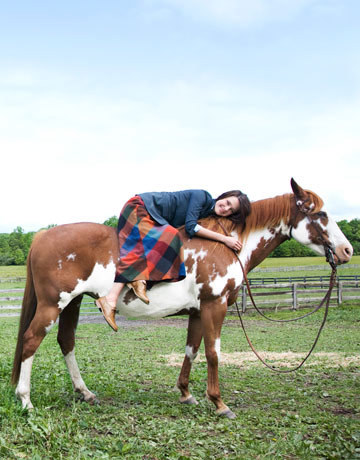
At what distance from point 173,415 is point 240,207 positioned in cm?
250

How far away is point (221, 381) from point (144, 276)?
2.81 m

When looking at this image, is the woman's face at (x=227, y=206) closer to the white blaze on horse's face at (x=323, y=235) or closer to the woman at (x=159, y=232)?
the woman at (x=159, y=232)

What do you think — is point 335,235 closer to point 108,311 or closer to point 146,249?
point 146,249

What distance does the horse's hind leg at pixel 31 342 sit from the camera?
4.63 m

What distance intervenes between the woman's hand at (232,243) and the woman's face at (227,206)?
34 centimetres

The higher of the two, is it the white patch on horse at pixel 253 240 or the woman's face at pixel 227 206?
the woman's face at pixel 227 206

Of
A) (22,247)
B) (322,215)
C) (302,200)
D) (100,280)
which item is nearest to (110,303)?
(100,280)

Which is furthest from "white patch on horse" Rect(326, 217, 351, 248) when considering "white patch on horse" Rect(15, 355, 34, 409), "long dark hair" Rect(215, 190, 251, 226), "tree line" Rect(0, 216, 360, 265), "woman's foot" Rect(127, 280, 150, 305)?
"tree line" Rect(0, 216, 360, 265)

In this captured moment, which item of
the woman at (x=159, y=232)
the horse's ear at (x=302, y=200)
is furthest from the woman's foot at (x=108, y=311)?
the horse's ear at (x=302, y=200)

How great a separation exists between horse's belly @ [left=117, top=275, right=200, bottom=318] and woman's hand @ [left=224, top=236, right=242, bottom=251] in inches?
23.6

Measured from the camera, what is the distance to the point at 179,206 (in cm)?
526

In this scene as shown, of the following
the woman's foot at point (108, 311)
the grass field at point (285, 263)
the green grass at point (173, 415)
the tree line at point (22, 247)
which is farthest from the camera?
the grass field at point (285, 263)

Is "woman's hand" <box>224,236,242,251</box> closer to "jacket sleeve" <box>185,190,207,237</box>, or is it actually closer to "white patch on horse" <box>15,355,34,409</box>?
"jacket sleeve" <box>185,190,207,237</box>

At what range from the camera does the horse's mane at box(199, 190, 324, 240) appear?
17.9 feet
